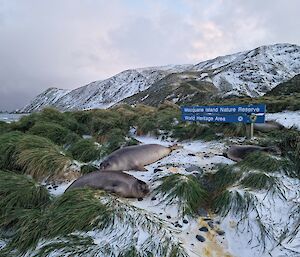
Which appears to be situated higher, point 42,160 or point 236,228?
point 42,160

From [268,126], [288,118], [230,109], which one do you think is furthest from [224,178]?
[288,118]

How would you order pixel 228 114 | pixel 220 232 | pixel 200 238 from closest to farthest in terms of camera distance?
pixel 200 238 → pixel 220 232 → pixel 228 114

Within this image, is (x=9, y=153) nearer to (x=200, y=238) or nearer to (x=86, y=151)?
(x=86, y=151)

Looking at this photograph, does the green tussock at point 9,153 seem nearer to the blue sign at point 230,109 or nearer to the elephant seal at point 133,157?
the elephant seal at point 133,157

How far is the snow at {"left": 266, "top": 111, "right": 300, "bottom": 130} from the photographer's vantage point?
28.3ft

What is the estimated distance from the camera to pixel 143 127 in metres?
10.0

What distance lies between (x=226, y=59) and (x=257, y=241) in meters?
151

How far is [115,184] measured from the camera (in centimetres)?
470

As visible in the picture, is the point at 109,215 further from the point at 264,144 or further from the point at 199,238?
the point at 264,144

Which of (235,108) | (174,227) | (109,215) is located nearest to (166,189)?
(174,227)

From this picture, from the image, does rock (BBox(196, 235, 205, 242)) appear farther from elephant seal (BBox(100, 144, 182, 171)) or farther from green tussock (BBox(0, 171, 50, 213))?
elephant seal (BBox(100, 144, 182, 171))

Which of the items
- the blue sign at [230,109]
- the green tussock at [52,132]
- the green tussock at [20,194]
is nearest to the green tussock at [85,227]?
the green tussock at [20,194]

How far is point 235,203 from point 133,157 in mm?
2612

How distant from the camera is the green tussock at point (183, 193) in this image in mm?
4270
